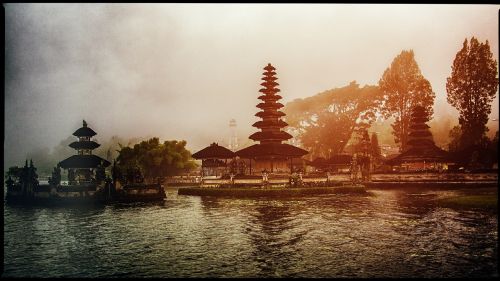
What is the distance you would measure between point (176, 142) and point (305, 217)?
34521 millimetres

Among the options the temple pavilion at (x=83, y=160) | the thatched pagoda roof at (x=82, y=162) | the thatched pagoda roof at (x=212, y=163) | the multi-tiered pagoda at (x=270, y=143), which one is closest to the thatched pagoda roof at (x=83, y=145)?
the temple pavilion at (x=83, y=160)

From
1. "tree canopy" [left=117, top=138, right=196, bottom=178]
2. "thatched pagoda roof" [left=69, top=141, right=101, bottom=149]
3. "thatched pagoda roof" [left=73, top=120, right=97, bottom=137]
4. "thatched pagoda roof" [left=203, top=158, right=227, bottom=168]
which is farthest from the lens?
"tree canopy" [left=117, top=138, right=196, bottom=178]

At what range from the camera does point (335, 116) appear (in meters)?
60.2

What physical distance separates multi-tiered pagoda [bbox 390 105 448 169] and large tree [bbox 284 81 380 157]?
10.1 meters

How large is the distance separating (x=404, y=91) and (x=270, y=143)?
23233mm

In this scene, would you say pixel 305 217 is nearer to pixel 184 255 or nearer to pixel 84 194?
pixel 184 255

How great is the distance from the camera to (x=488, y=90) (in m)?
44.0

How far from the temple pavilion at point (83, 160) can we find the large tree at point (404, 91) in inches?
1525

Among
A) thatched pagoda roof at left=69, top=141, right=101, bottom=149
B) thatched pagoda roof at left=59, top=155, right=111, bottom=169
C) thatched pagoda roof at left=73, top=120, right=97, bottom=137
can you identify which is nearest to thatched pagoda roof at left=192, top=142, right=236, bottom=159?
thatched pagoda roof at left=59, top=155, right=111, bottom=169

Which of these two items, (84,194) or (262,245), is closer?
(262,245)

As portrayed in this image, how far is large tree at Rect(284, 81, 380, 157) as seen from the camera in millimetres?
58594

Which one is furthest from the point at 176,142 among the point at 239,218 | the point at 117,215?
the point at 239,218

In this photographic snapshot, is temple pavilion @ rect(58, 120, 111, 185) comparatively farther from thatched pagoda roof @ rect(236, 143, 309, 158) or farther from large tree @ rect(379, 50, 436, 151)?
large tree @ rect(379, 50, 436, 151)

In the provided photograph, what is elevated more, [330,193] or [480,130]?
[480,130]
